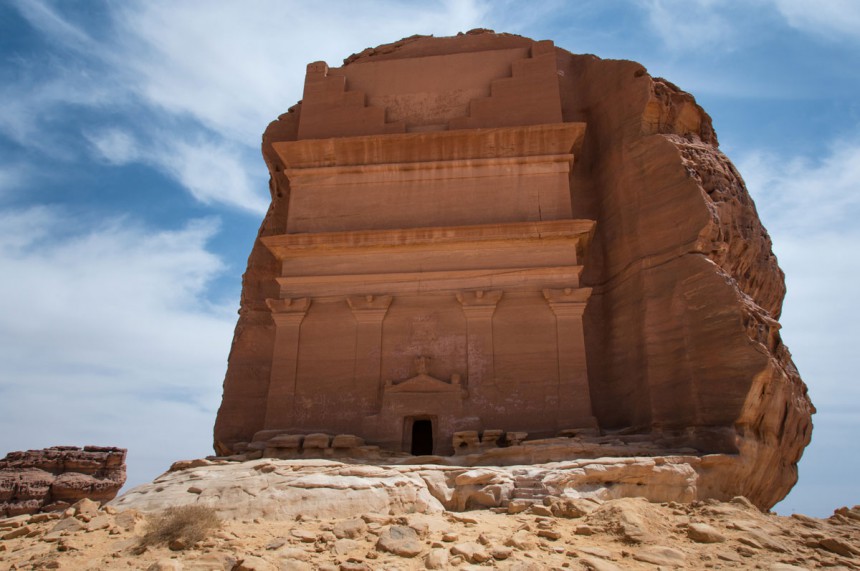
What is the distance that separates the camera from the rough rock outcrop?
21297 millimetres

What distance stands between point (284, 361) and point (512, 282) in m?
6.03

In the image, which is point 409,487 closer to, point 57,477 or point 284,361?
point 284,361

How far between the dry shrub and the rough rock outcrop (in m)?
15.0

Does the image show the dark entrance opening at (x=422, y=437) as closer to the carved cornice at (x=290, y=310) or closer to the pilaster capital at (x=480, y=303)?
the pilaster capital at (x=480, y=303)

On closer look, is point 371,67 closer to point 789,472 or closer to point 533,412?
point 533,412

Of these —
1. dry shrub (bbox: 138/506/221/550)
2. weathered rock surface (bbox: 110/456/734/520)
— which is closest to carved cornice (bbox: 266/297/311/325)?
weathered rock surface (bbox: 110/456/734/520)

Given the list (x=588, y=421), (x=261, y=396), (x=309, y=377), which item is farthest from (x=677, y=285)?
(x=261, y=396)

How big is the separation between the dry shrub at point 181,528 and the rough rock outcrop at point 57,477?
15.0 m

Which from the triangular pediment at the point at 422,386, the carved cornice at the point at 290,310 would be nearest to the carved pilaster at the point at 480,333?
the triangular pediment at the point at 422,386

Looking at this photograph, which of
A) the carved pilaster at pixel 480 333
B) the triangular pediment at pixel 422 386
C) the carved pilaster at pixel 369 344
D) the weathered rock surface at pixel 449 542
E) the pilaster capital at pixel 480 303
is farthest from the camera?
the pilaster capital at pixel 480 303

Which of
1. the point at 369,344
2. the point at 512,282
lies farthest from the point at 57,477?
the point at 512,282

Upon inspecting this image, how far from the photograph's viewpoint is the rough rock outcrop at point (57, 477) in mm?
21297

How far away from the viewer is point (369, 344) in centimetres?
1669

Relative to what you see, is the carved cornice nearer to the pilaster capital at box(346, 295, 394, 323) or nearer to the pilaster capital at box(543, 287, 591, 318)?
the pilaster capital at box(346, 295, 394, 323)
